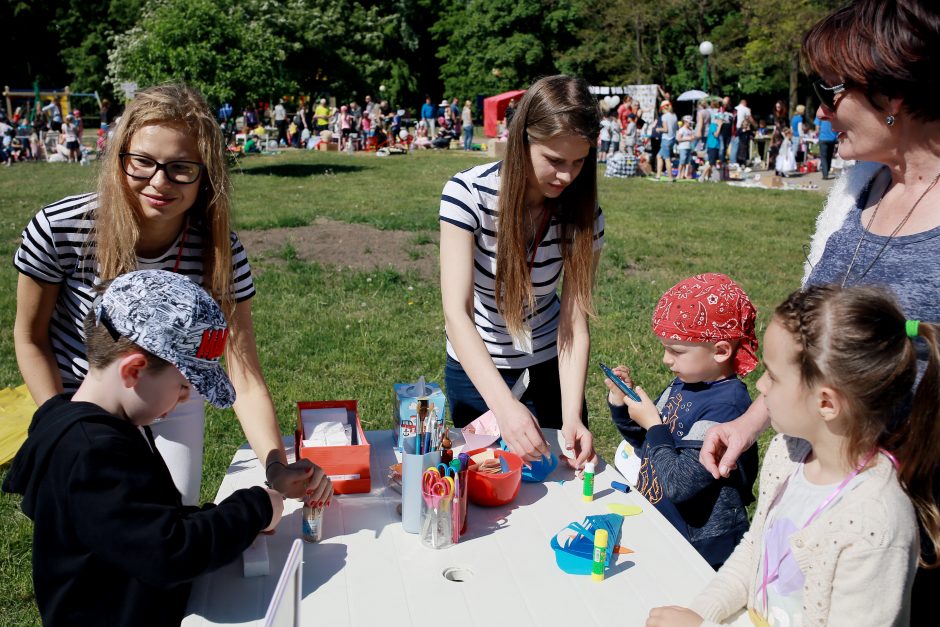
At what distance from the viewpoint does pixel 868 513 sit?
149cm

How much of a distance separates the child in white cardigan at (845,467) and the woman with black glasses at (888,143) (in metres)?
0.07

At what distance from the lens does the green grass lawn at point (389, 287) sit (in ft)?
15.1

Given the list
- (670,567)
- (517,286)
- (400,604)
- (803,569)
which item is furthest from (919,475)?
(517,286)

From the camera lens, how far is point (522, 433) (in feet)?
7.02

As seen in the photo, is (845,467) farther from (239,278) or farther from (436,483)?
(239,278)

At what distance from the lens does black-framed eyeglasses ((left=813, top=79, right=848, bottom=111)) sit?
6.17 feet

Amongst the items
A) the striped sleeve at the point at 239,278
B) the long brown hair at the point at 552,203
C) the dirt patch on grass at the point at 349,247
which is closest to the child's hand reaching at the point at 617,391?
the long brown hair at the point at 552,203

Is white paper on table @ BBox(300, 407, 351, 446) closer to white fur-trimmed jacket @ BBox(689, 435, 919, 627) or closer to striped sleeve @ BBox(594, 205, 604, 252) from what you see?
striped sleeve @ BBox(594, 205, 604, 252)

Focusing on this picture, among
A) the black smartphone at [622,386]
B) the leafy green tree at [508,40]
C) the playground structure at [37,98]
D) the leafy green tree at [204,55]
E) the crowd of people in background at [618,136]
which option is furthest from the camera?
the leafy green tree at [508,40]

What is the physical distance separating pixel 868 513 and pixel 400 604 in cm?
94

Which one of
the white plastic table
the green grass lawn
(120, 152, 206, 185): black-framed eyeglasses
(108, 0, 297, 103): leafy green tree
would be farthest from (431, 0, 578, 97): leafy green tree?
the white plastic table

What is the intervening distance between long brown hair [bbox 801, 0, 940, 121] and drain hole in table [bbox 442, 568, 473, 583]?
1416 mm

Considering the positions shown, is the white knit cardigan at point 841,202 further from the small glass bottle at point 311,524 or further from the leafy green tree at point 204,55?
the leafy green tree at point 204,55

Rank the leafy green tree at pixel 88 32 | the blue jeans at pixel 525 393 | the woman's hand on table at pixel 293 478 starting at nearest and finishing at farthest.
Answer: the woman's hand on table at pixel 293 478 → the blue jeans at pixel 525 393 → the leafy green tree at pixel 88 32
